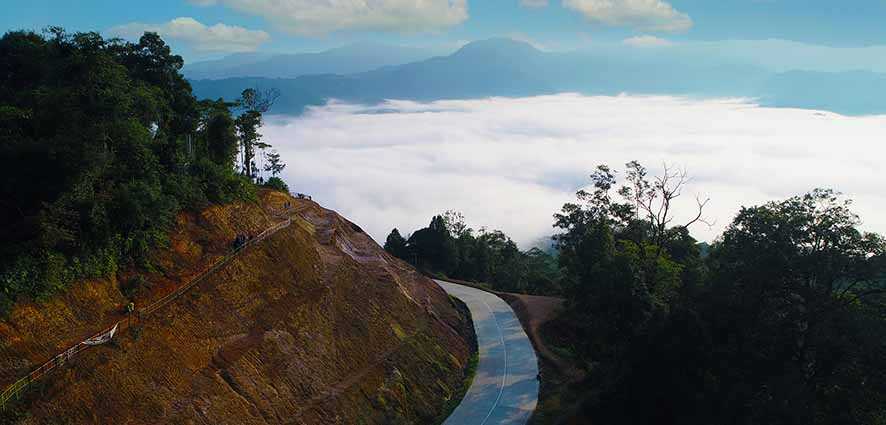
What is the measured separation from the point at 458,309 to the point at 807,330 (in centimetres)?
2230

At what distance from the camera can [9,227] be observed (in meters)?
17.9

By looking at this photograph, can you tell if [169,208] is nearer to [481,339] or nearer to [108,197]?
[108,197]

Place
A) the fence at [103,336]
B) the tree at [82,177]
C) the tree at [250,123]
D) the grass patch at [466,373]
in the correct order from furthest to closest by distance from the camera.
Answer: the tree at [250,123] → the grass patch at [466,373] → the tree at [82,177] → the fence at [103,336]

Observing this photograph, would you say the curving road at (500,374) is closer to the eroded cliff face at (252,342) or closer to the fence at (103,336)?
the eroded cliff face at (252,342)

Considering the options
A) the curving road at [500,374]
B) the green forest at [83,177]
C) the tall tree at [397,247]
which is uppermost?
the green forest at [83,177]

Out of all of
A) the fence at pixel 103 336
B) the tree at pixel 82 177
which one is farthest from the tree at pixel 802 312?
the tree at pixel 82 177

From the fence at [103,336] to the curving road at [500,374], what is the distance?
1123 centimetres

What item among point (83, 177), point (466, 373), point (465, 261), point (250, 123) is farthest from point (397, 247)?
point (83, 177)

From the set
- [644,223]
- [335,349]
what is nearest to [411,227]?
[644,223]

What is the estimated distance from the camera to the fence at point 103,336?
14844 mm

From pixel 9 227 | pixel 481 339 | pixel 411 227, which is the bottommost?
pixel 411 227

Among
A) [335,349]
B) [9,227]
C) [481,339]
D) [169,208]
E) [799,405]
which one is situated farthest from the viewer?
[481,339]

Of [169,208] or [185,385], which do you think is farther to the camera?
[169,208]

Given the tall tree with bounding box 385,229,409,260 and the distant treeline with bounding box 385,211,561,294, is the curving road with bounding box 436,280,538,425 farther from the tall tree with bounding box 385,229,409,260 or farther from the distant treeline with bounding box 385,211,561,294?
the tall tree with bounding box 385,229,409,260
